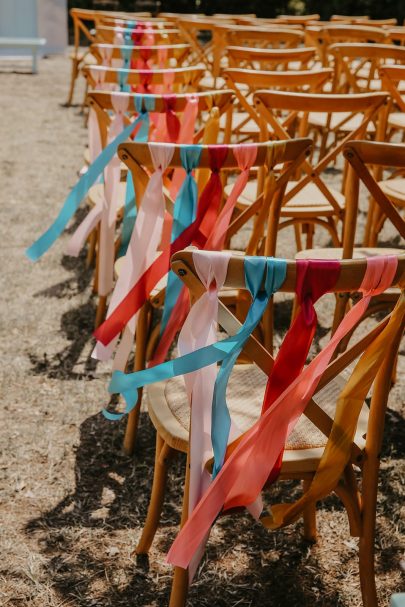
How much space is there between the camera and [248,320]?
1.58 metres

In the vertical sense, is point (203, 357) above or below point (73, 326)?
above

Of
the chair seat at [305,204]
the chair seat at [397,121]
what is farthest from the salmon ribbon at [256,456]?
the chair seat at [397,121]

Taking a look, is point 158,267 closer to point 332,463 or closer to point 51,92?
point 332,463

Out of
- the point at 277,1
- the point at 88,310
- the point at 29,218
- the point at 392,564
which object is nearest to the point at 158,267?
the point at 392,564

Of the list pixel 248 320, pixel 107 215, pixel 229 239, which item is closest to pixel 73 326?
pixel 107 215

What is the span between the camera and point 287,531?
8.09ft

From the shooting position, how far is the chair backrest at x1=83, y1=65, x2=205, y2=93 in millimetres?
3605

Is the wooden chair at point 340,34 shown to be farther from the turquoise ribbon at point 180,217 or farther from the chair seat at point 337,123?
the turquoise ribbon at point 180,217

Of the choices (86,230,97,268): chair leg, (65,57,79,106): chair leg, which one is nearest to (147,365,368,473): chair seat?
(86,230,97,268): chair leg

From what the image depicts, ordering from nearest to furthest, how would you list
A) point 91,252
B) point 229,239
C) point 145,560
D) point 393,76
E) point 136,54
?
point 145,560
point 229,239
point 393,76
point 91,252
point 136,54

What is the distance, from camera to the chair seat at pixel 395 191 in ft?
11.6

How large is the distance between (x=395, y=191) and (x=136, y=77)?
50.1 inches

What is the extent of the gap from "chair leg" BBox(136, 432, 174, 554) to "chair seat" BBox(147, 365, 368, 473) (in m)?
0.10

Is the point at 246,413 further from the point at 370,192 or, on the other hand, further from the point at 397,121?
the point at 397,121
